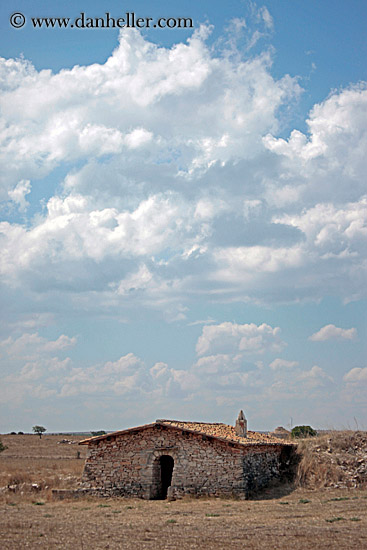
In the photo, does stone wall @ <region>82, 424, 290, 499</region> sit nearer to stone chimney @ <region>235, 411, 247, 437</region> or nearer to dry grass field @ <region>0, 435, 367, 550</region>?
dry grass field @ <region>0, 435, 367, 550</region>

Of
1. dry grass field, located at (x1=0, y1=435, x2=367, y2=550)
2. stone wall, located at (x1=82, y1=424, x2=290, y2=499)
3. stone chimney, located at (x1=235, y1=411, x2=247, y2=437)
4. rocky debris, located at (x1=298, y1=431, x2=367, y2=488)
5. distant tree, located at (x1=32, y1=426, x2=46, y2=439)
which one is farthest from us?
distant tree, located at (x1=32, y1=426, x2=46, y2=439)

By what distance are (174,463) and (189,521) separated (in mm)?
7004

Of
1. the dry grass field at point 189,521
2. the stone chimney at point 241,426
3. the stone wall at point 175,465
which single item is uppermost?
the stone chimney at point 241,426

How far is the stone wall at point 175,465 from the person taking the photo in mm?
22484

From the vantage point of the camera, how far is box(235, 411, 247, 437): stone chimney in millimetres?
26312

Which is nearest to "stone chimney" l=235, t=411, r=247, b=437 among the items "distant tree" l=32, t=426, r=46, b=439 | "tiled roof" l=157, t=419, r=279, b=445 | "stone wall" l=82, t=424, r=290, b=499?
"tiled roof" l=157, t=419, r=279, b=445

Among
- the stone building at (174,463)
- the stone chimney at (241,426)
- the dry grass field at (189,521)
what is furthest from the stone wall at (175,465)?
the stone chimney at (241,426)

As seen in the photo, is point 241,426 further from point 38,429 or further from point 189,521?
point 38,429

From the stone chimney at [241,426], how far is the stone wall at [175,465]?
4.72 feet

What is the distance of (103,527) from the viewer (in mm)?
15453

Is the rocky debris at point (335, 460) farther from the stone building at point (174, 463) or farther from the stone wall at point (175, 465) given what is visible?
the stone wall at point (175, 465)

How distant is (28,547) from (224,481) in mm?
11356

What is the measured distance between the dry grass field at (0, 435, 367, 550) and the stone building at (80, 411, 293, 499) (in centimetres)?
72

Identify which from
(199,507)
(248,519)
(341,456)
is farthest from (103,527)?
(341,456)
